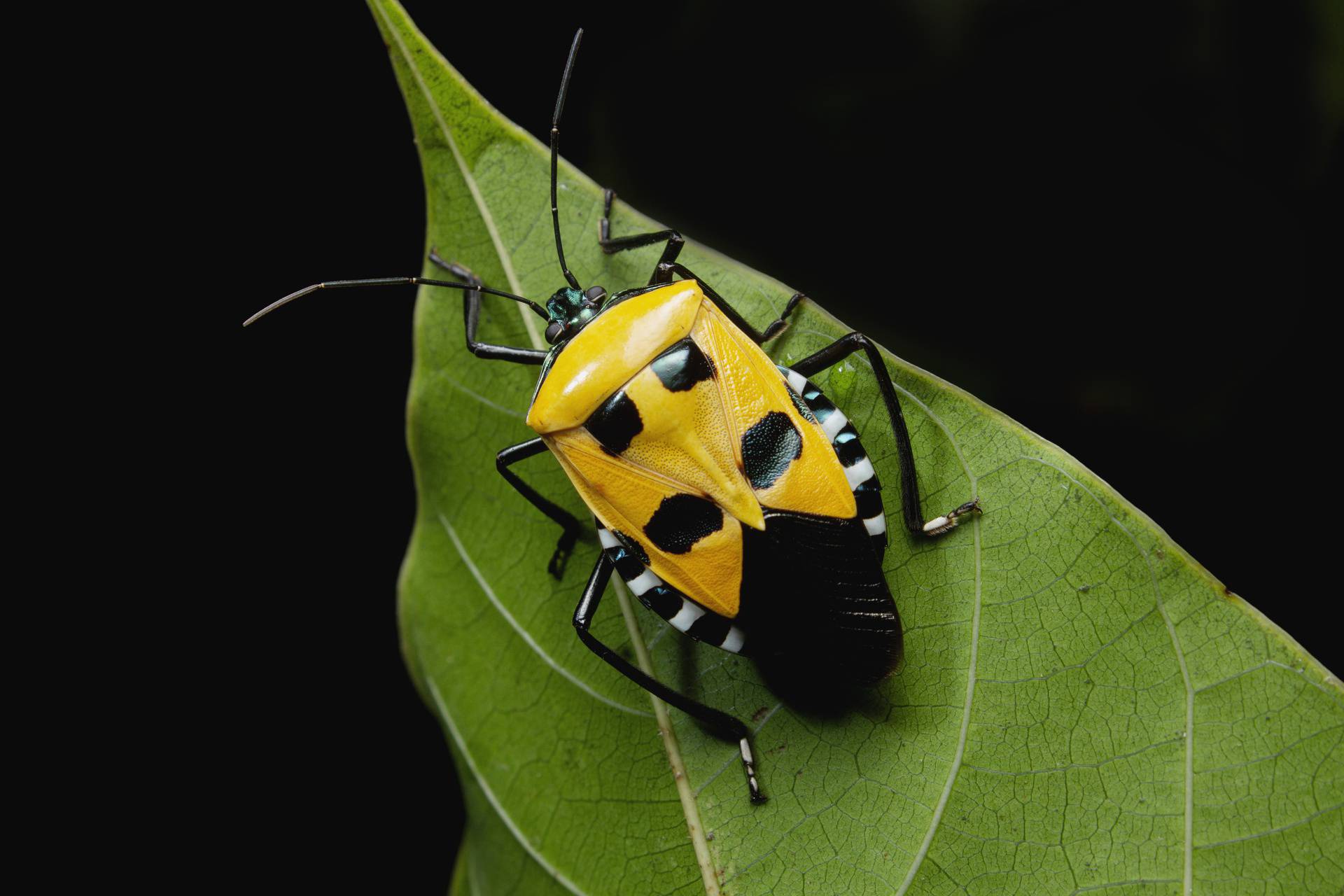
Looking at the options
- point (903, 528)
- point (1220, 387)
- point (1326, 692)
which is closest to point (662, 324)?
point (903, 528)

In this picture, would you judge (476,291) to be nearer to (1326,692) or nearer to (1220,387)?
(1326,692)

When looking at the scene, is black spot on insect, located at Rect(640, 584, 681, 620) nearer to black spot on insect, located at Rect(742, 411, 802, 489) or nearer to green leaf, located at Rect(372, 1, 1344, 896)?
green leaf, located at Rect(372, 1, 1344, 896)

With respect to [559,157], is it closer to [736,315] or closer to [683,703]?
[736,315]

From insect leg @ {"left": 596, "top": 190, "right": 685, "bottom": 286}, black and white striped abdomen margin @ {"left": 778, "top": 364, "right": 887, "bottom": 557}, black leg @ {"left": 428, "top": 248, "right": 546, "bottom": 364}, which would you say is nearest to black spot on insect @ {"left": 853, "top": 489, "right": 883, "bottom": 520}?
black and white striped abdomen margin @ {"left": 778, "top": 364, "right": 887, "bottom": 557}

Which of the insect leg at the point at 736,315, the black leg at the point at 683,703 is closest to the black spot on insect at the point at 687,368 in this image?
the insect leg at the point at 736,315

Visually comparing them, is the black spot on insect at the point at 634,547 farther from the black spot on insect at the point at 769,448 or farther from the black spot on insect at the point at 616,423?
the black spot on insect at the point at 769,448

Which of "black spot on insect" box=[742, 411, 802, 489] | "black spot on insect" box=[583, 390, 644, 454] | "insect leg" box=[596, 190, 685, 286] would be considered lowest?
"black spot on insect" box=[742, 411, 802, 489]
